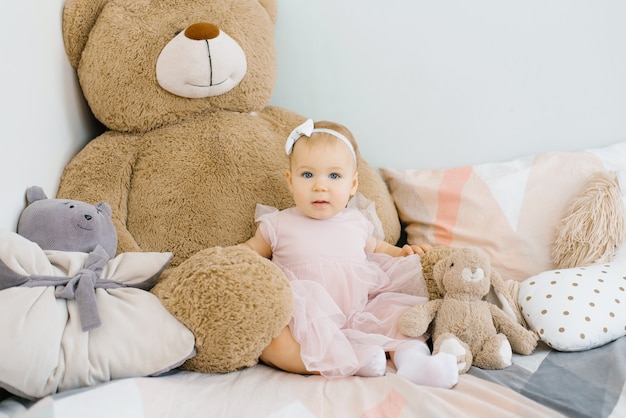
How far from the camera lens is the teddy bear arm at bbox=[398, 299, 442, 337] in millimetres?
1158

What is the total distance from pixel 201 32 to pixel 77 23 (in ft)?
0.96

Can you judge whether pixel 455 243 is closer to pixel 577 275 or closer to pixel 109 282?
pixel 577 275

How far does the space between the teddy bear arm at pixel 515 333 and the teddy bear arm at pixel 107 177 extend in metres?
0.75

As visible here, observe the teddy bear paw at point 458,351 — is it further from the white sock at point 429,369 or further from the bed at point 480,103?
the bed at point 480,103

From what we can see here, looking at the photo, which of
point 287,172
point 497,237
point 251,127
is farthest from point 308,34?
point 497,237

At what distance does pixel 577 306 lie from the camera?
118cm

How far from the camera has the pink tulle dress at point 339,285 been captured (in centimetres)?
109

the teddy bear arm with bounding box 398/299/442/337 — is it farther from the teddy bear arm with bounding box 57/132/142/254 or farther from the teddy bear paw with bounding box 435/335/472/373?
the teddy bear arm with bounding box 57/132/142/254

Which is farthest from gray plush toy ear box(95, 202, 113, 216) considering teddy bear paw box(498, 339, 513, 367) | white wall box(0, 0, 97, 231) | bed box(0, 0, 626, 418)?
teddy bear paw box(498, 339, 513, 367)

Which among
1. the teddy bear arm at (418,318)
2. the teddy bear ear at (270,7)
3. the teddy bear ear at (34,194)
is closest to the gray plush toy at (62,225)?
the teddy bear ear at (34,194)

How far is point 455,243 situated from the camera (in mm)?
1501

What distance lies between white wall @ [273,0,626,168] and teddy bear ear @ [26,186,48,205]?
2.27 feet

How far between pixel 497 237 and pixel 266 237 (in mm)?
564

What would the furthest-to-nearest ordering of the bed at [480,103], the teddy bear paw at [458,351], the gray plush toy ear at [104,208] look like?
1. the bed at [480,103]
2. the gray plush toy ear at [104,208]
3. the teddy bear paw at [458,351]
